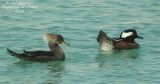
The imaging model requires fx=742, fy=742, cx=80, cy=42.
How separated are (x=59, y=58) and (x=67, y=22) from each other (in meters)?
5.24

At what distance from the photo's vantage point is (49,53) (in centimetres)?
2127

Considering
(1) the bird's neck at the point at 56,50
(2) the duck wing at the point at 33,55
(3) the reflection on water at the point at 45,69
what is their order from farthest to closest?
(1) the bird's neck at the point at 56,50, (2) the duck wing at the point at 33,55, (3) the reflection on water at the point at 45,69

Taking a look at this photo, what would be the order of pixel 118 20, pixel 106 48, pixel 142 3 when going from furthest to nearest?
pixel 142 3
pixel 118 20
pixel 106 48

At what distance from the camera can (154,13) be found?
28.0 metres

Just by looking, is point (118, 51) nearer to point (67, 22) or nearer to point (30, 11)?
point (67, 22)

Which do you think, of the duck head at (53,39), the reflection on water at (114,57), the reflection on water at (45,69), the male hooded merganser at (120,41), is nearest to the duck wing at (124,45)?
the male hooded merganser at (120,41)

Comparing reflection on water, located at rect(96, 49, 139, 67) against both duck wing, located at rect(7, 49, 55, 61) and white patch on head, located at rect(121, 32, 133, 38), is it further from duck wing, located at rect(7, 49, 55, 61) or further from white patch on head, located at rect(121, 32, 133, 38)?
duck wing, located at rect(7, 49, 55, 61)

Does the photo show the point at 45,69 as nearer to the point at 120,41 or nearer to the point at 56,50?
the point at 56,50

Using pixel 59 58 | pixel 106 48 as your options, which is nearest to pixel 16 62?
pixel 59 58

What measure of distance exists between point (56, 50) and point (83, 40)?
97.0 inches

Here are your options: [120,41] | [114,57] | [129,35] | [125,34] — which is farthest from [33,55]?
[129,35]

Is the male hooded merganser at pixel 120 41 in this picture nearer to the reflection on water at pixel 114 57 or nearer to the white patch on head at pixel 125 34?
the white patch on head at pixel 125 34

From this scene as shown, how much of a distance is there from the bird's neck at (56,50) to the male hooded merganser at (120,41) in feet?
5.39

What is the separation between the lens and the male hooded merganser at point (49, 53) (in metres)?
20.8
